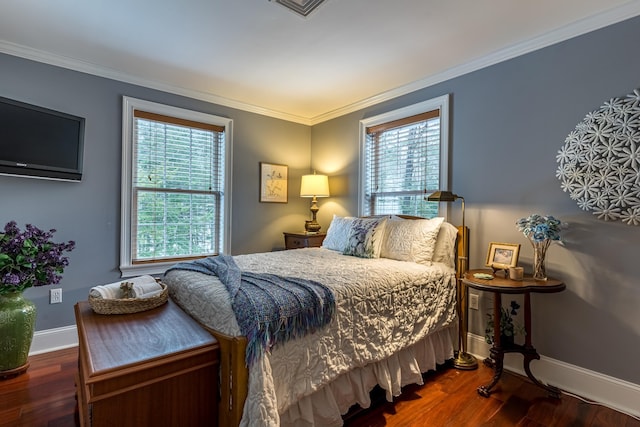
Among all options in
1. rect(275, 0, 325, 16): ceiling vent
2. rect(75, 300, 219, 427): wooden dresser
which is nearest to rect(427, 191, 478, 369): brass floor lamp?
rect(275, 0, 325, 16): ceiling vent

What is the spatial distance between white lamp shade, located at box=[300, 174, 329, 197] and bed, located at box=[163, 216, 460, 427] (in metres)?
1.15

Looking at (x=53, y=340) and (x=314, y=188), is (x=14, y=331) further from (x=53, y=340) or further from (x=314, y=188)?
(x=314, y=188)

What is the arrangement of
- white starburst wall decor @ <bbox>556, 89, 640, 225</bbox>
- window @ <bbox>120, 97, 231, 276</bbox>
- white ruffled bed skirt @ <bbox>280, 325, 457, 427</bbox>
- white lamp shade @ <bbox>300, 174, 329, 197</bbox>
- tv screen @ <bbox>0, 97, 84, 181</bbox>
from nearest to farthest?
1. white ruffled bed skirt @ <bbox>280, 325, 457, 427</bbox>
2. white starburst wall decor @ <bbox>556, 89, 640, 225</bbox>
3. tv screen @ <bbox>0, 97, 84, 181</bbox>
4. window @ <bbox>120, 97, 231, 276</bbox>
5. white lamp shade @ <bbox>300, 174, 329, 197</bbox>

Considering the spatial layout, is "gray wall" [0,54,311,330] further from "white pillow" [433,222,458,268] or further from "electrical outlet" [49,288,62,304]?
"white pillow" [433,222,458,268]

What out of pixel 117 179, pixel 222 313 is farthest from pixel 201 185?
pixel 222 313

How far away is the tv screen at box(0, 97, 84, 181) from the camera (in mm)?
2379

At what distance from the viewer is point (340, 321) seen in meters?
1.70

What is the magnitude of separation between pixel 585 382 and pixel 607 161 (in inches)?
57.6

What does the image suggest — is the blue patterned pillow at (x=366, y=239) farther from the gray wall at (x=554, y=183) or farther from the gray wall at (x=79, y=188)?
the gray wall at (x=79, y=188)

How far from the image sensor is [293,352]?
4.87 ft

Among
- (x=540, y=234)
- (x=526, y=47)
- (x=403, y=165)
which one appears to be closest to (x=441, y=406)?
(x=540, y=234)

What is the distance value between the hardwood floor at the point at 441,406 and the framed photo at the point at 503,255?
839 millimetres

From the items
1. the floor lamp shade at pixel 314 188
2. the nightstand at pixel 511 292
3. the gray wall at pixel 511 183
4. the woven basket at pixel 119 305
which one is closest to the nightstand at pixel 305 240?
the floor lamp shade at pixel 314 188

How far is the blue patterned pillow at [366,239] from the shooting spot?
2695 millimetres
